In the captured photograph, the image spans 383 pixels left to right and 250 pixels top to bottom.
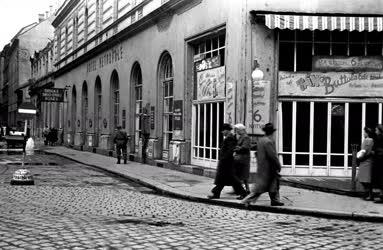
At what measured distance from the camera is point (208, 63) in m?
18.0

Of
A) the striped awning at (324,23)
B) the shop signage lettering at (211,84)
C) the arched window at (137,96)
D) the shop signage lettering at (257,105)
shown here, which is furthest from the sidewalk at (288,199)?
the arched window at (137,96)

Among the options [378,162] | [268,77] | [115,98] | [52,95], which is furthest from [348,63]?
[52,95]

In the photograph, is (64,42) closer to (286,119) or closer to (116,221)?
(286,119)

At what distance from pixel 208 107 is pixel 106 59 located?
13.7 m

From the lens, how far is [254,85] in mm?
15562

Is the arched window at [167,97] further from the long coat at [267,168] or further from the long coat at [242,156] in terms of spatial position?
the long coat at [267,168]

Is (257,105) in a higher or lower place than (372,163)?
higher

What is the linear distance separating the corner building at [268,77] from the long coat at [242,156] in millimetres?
3561

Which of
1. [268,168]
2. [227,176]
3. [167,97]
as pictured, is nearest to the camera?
[268,168]

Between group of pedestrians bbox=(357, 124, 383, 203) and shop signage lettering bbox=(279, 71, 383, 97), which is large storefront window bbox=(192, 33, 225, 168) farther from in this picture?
group of pedestrians bbox=(357, 124, 383, 203)

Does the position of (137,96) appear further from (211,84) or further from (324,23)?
(324,23)

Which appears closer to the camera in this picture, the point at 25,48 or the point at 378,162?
the point at 378,162

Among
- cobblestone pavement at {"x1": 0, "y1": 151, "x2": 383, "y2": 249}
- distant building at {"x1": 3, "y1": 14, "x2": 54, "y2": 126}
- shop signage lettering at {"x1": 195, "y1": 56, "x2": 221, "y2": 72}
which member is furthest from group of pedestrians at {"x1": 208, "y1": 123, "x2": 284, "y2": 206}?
distant building at {"x1": 3, "y1": 14, "x2": 54, "y2": 126}

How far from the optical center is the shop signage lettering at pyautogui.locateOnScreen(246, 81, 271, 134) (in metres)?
15.5
